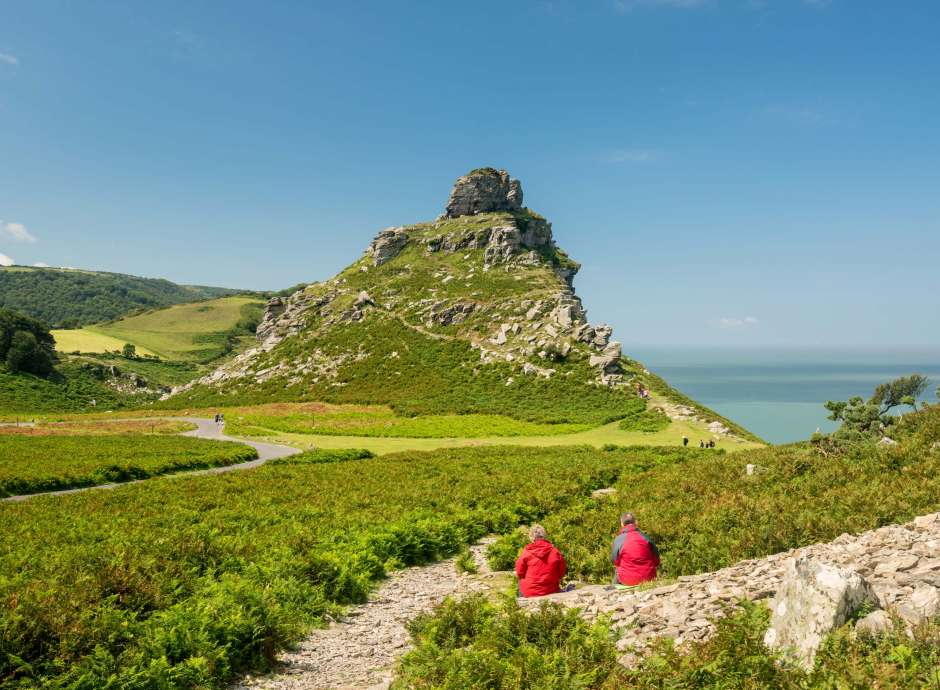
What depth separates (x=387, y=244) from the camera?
131 meters

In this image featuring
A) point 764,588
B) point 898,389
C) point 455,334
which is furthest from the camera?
point 455,334

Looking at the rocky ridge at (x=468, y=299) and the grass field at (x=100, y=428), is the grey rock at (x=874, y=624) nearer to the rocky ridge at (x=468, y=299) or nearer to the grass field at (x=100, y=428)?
the grass field at (x=100, y=428)

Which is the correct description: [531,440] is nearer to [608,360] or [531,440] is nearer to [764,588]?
[608,360]

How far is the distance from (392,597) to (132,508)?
1583cm

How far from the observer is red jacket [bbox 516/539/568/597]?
39.0 feet

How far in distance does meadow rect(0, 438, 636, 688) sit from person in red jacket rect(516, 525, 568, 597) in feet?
13.6

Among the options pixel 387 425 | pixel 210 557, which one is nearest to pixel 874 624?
pixel 210 557

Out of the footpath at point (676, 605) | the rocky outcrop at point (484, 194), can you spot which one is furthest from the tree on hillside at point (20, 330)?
the footpath at point (676, 605)

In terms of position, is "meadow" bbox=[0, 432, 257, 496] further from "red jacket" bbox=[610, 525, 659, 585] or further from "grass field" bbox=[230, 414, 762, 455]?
"red jacket" bbox=[610, 525, 659, 585]

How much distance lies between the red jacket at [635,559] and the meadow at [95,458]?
112 ft

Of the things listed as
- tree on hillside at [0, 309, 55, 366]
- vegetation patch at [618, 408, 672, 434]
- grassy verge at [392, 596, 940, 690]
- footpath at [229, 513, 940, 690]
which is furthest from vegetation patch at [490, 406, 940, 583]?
tree on hillside at [0, 309, 55, 366]

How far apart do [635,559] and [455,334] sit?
88884 mm

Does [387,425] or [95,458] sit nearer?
[95,458]

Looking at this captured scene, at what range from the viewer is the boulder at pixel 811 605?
639 centimetres
